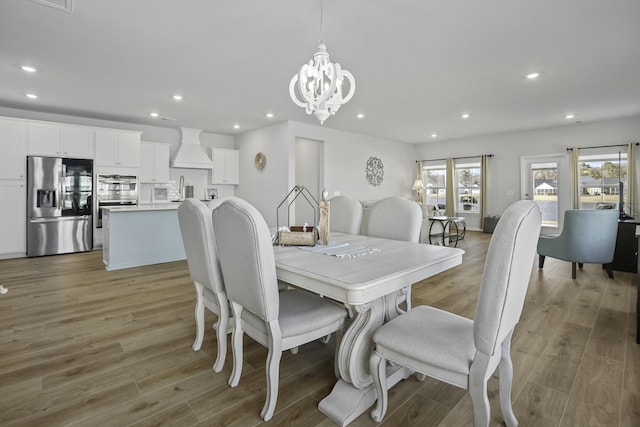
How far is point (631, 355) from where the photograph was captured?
215cm

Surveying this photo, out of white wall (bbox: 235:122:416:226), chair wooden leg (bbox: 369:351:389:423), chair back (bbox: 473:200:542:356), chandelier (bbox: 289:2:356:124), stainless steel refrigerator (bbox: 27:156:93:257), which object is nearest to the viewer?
chair back (bbox: 473:200:542:356)

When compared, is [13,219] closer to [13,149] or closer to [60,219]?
[60,219]

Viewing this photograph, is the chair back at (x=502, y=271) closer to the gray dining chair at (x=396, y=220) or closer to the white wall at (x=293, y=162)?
the gray dining chair at (x=396, y=220)

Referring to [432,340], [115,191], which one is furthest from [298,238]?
[115,191]

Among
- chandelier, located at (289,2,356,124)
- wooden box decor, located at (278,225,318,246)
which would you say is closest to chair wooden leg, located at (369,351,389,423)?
wooden box decor, located at (278,225,318,246)

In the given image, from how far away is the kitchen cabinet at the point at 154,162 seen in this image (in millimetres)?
6398

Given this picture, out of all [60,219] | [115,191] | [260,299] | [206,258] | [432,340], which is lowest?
[432,340]

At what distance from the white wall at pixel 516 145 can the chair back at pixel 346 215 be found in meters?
6.50

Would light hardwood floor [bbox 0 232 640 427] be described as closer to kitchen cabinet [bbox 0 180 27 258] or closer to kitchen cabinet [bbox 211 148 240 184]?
kitchen cabinet [bbox 0 180 27 258]

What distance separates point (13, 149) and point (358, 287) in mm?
6525

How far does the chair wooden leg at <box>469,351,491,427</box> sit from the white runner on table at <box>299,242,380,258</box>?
2.70 ft

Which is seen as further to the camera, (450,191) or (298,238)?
(450,191)

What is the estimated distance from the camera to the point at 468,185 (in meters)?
8.89

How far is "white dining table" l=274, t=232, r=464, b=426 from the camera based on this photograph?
1373 millimetres
